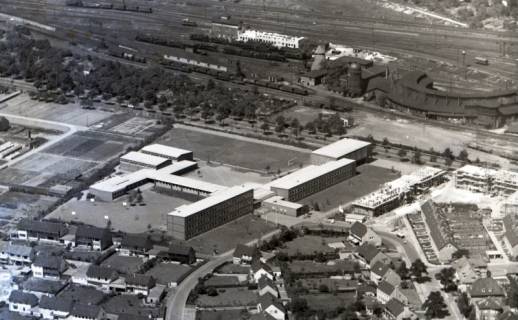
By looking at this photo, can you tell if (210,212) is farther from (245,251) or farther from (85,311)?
(85,311)

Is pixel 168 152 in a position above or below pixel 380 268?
above

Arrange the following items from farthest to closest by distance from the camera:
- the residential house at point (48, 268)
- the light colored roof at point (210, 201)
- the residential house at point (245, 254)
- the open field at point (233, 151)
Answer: the open field at point (233, 151)
the light colored roof at point (210, 201)
the residential house at point (245, 254)
the residential house at point (48, 268)

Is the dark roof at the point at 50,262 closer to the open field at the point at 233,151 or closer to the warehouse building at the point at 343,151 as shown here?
the open field at the point at 233,151

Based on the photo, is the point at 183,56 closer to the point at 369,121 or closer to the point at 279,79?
the point at 279,79

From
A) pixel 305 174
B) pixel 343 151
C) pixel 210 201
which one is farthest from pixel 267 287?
pixel 343 151

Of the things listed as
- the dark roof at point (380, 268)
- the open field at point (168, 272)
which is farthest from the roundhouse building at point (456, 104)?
the open field at point (168, 272)

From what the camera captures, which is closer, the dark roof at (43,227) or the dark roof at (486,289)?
the dark roof at (486,289)

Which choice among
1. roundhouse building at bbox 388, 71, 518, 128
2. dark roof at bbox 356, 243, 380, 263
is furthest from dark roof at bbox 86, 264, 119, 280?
roundhouse building at bbox 388, 71, 518, 128
